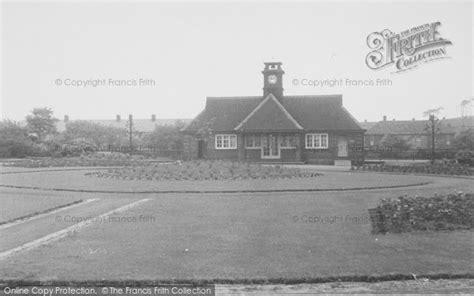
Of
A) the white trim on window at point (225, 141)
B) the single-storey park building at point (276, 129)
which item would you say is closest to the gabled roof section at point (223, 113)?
the single-storey park building at point (276, 129)

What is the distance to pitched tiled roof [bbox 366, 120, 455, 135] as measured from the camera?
90.2m

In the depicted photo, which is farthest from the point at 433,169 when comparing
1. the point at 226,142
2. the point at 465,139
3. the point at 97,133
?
the point at 97,133

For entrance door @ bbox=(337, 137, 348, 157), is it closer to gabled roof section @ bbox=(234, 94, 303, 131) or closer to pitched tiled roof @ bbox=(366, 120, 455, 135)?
gabled roof section @ bbox=(234, 94, 303, 131)

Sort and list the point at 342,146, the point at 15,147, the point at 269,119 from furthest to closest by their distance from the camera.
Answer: the point at 15,147, the point at 342,146, the point at 269,119

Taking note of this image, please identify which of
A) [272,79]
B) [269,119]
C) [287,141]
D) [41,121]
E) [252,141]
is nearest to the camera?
[287,141]

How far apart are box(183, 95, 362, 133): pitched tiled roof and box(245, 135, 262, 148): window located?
1.09 m

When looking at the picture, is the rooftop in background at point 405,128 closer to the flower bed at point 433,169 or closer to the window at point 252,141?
the window at point 252,141

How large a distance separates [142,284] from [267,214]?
5.55 metres

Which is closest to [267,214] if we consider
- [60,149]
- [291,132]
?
[291,132]

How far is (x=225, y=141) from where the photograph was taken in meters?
44.8

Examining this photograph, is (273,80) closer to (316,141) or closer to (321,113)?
(321,113)

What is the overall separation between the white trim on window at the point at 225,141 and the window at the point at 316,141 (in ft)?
22.1

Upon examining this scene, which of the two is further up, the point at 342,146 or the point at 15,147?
the point at 15,147

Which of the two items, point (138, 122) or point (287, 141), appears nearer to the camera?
Answer: point (287, 141)
